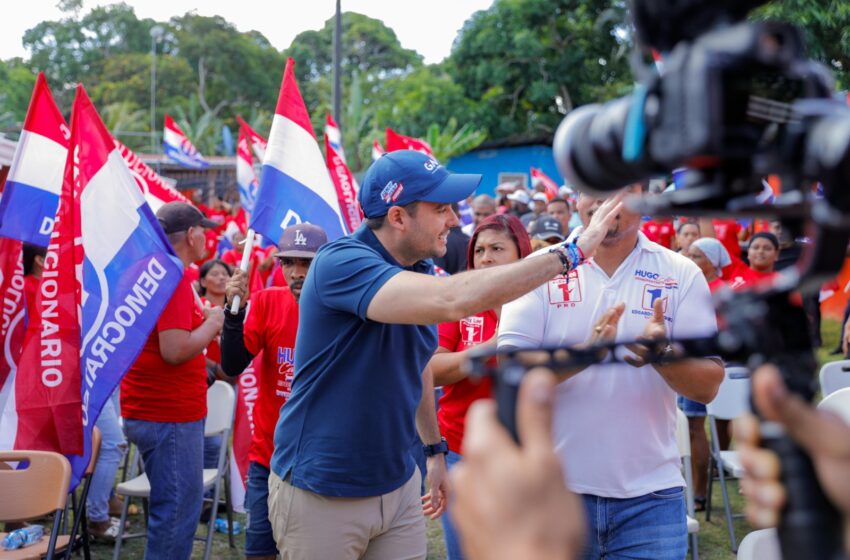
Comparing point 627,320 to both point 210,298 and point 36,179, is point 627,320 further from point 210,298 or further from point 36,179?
point 210,298

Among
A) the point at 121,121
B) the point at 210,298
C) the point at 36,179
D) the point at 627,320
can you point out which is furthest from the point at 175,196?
the point at 121,121

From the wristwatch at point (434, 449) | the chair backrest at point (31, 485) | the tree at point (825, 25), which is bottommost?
the chair backrest at point (31, 485)

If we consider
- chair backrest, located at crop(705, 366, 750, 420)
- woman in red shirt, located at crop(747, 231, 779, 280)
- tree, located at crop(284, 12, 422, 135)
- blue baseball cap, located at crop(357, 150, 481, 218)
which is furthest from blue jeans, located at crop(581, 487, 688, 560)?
tree, located at crop(284, 12, 422, 135)

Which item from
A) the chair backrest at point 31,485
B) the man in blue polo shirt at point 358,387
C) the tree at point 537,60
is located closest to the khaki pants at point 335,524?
the man in blue polo shirt at point 358,387

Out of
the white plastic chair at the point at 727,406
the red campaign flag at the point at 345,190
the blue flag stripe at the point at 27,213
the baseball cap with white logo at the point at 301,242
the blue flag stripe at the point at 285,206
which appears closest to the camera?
the baseball cap with white logo at the point at 301,242

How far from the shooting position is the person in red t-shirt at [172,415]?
15.5 feet

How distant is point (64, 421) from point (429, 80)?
3124 centimetres

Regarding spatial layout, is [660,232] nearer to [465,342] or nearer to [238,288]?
[465,342]

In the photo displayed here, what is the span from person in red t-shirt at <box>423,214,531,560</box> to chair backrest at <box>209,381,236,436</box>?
2.11 m

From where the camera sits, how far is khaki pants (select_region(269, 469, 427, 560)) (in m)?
3.07

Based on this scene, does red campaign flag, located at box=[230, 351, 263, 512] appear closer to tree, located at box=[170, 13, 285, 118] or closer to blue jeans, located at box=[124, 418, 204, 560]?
blue jeans, located at box=[124, 418, 204, 560]

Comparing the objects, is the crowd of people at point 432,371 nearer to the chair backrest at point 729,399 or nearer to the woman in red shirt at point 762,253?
the chair backrest at point 729,399

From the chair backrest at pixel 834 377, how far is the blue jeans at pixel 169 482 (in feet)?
13.5

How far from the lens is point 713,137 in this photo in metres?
0.85
